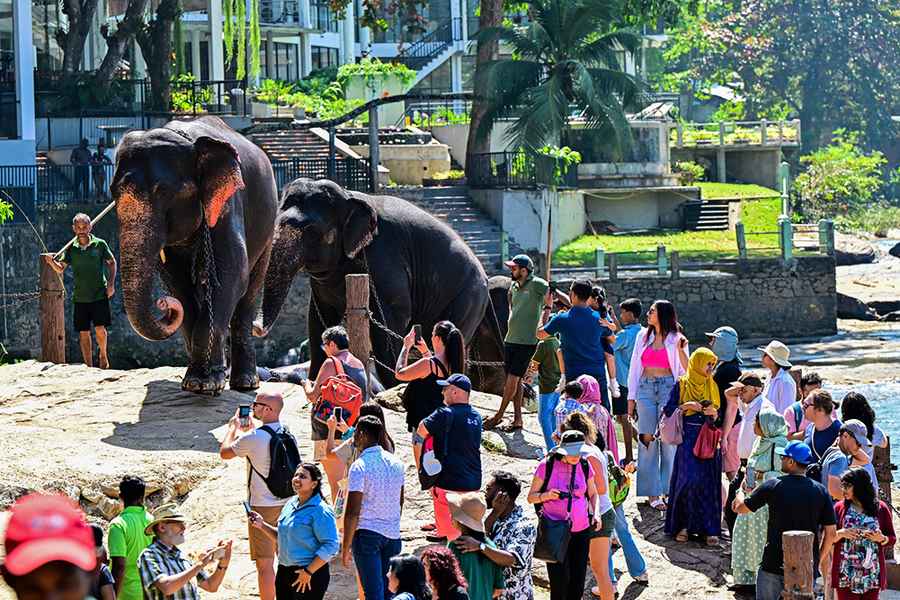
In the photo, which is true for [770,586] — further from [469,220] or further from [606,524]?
[469,220]

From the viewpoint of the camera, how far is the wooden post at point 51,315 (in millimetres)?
16578

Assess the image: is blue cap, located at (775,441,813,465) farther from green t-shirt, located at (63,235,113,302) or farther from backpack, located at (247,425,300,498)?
green t-shirt, located at (63,235,113,302)

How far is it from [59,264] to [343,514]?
754cm

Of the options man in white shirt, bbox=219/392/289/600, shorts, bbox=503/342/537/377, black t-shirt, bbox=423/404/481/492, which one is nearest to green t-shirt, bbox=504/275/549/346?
shorts, bbox=503/342/537/377

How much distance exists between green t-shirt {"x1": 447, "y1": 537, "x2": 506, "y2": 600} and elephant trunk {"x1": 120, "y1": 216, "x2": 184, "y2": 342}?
5.03 metres

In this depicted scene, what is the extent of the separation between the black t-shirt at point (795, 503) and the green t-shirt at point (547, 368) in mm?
3761

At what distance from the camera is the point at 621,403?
13.6 metres

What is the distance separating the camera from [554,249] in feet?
135

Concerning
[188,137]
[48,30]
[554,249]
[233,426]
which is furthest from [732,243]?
[233,426]

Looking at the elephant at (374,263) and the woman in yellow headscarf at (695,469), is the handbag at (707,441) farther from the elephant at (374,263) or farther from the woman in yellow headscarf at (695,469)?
the elephant at (374,263)

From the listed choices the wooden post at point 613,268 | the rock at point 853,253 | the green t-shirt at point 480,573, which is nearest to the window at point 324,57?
the rock at point 853,253

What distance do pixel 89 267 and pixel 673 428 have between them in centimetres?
663

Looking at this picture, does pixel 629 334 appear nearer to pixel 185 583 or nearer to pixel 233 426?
pixel 233 426

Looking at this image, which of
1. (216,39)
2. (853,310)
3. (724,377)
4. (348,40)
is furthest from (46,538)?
(348,40)
